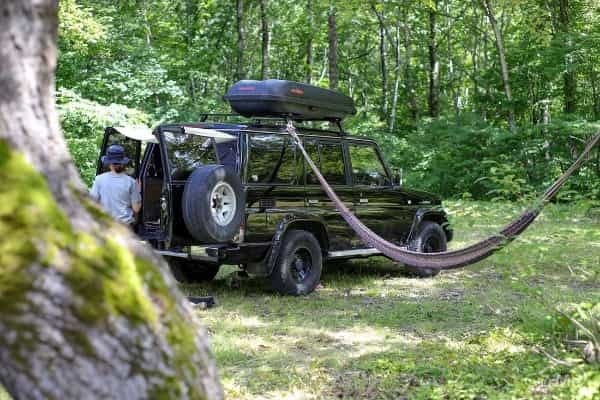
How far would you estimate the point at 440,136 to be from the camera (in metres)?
20.5

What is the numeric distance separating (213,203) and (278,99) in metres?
1.89

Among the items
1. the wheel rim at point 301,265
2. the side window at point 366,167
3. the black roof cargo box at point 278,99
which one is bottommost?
the wheel rim at point 301,265

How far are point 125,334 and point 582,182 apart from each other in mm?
16933

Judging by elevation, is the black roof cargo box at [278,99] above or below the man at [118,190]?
above

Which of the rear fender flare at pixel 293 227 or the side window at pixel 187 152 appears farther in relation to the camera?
the rear fender flare at pixel 293 227

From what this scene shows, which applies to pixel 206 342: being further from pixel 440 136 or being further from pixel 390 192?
pixel 440 136

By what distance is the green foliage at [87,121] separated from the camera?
13.2 meters

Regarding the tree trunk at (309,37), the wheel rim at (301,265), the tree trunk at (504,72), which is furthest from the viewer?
the tree trunk at (309,37)

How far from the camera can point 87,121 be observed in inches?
529

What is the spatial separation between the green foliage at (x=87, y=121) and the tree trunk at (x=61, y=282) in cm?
1121

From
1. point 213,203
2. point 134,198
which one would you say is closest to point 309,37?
point 134,198

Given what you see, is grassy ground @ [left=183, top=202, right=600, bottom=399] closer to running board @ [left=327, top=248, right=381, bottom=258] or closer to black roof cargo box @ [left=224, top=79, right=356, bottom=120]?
running board @ [left=327, top=248, right=381, bottom=258]

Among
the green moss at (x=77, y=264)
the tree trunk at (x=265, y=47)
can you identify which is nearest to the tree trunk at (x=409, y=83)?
the tree trunk at (x=265, y=47)

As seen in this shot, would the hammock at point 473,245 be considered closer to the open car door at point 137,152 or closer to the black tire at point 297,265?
the black tire at point 297,265
